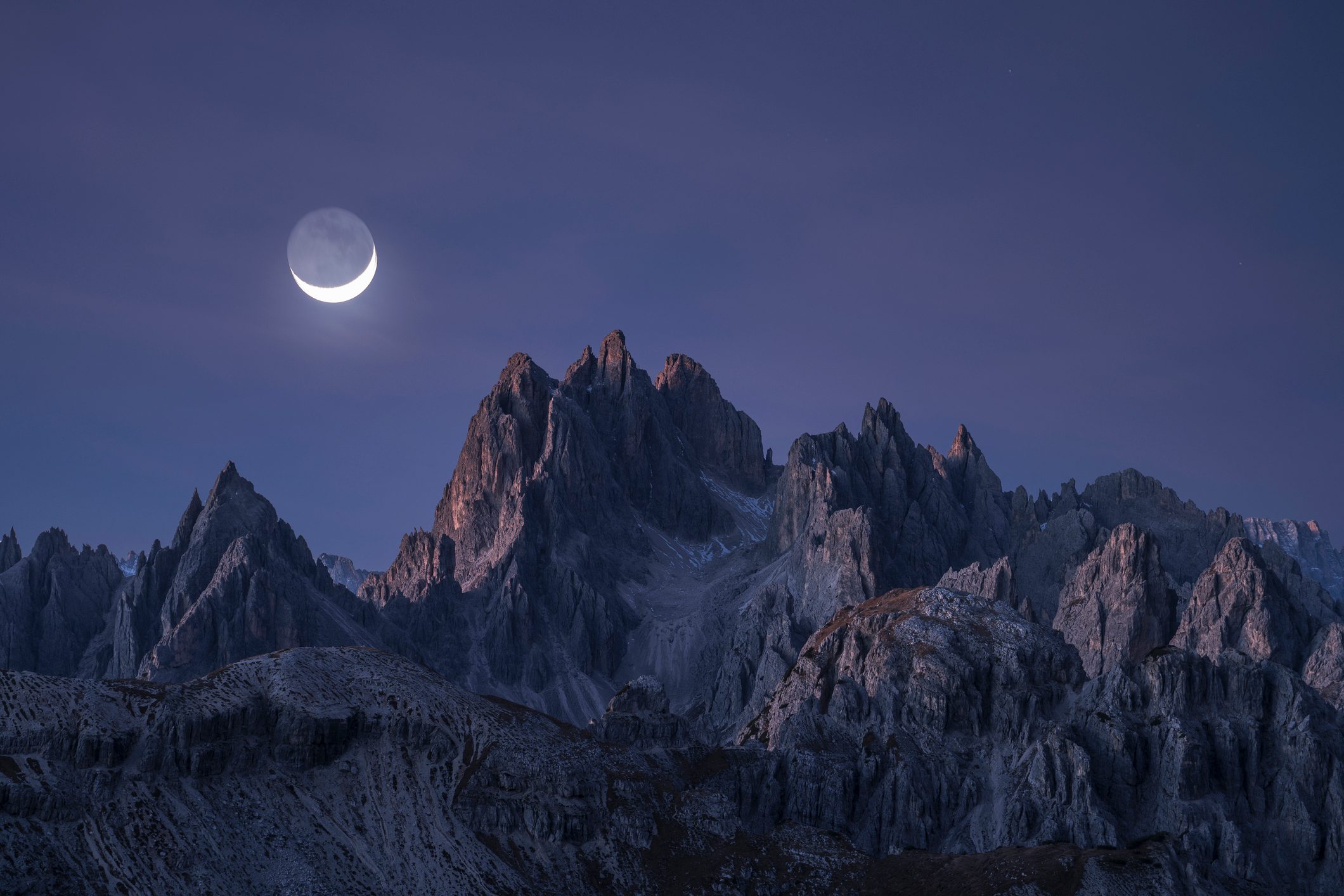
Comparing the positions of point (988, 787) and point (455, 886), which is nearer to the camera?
point (455, 886)

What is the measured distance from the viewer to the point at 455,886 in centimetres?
13900

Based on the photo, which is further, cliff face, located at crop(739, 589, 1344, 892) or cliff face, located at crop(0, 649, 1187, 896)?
cliff face, located at crop(739, 589, 1344, 892)

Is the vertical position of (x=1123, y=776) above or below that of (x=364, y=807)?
above

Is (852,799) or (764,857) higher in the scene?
(852,799)

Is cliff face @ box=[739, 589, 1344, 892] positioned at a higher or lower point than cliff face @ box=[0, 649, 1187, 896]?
higher

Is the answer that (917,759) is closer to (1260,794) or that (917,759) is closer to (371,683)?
(1260,794)

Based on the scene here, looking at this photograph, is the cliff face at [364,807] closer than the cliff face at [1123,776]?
Yes

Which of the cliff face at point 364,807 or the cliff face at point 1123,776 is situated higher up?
the cliff face at point 1123,776

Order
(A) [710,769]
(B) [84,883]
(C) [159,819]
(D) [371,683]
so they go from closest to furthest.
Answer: (B) [84,883]
(C) [159,819]
(D) [371,683]
(A) [710,769]

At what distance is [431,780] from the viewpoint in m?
153

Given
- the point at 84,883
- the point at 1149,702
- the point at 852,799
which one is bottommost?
the point at 84,883

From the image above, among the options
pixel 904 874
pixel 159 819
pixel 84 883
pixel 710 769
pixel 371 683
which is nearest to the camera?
pixel 84 883

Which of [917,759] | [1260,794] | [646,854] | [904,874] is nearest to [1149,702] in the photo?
[1260,794]

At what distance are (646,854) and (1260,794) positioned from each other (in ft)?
281
